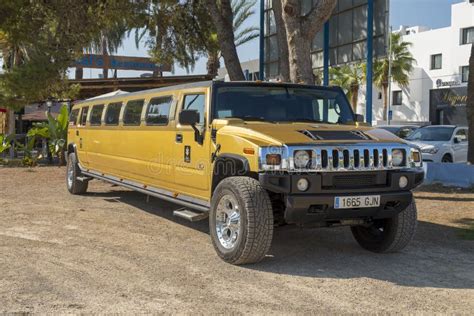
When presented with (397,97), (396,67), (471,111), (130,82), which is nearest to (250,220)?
(471,111)

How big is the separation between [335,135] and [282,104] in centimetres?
125

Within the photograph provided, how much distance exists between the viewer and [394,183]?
227 inches

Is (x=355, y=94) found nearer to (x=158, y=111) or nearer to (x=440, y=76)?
(x=440, y=76)

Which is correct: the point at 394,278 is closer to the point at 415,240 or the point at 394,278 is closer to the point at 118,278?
the point at 415,240

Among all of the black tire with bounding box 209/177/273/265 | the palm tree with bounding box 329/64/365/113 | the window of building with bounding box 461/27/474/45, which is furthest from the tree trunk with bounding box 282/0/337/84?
the palm tree with bounding box 329/64/365/113

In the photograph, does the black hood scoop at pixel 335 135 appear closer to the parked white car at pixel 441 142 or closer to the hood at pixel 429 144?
the parked white car at pixel 441 142

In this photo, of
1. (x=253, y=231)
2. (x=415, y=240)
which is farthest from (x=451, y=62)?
(x=253, y=231)

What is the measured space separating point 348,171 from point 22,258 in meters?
3.58

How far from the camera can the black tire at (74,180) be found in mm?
11141

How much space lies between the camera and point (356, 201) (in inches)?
218

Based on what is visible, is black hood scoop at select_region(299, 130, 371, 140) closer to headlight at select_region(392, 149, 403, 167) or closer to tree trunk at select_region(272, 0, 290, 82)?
headlight at select_region(392, 149, 403, 167)

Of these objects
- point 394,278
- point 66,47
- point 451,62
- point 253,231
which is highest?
point 451,62

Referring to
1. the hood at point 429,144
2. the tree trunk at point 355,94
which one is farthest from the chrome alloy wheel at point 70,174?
the tree trunk at point 355,94

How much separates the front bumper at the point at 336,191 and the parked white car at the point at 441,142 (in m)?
11.0
